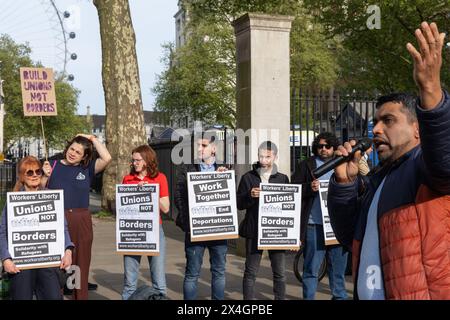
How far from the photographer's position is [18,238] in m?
5.54

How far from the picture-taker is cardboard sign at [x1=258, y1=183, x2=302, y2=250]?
6852 mm

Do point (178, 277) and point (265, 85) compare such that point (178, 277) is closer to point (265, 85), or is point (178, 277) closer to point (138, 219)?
point (138, 219)

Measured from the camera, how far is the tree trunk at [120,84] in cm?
1781

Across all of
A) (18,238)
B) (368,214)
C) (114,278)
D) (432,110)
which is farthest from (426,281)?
(114,278)

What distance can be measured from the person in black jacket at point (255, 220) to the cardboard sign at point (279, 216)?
0.23ft

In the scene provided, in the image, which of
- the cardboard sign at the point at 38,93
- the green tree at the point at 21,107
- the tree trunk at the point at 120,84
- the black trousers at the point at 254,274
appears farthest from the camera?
the green tree at the point at 21,107

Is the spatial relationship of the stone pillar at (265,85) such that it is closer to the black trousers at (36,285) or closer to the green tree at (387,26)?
the black trousers at (36,285)

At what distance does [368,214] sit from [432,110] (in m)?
0.72

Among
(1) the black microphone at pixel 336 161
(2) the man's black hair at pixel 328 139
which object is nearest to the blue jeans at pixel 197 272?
(2) the man's black hair at pixel 328 139

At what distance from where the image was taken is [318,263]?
682 cm

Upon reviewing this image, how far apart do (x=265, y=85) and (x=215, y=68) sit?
3386 cm

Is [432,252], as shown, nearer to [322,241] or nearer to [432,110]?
[432,110]

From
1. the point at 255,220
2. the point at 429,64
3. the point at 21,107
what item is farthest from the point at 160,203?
the point at 21,107

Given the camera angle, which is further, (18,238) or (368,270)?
(18,238)
